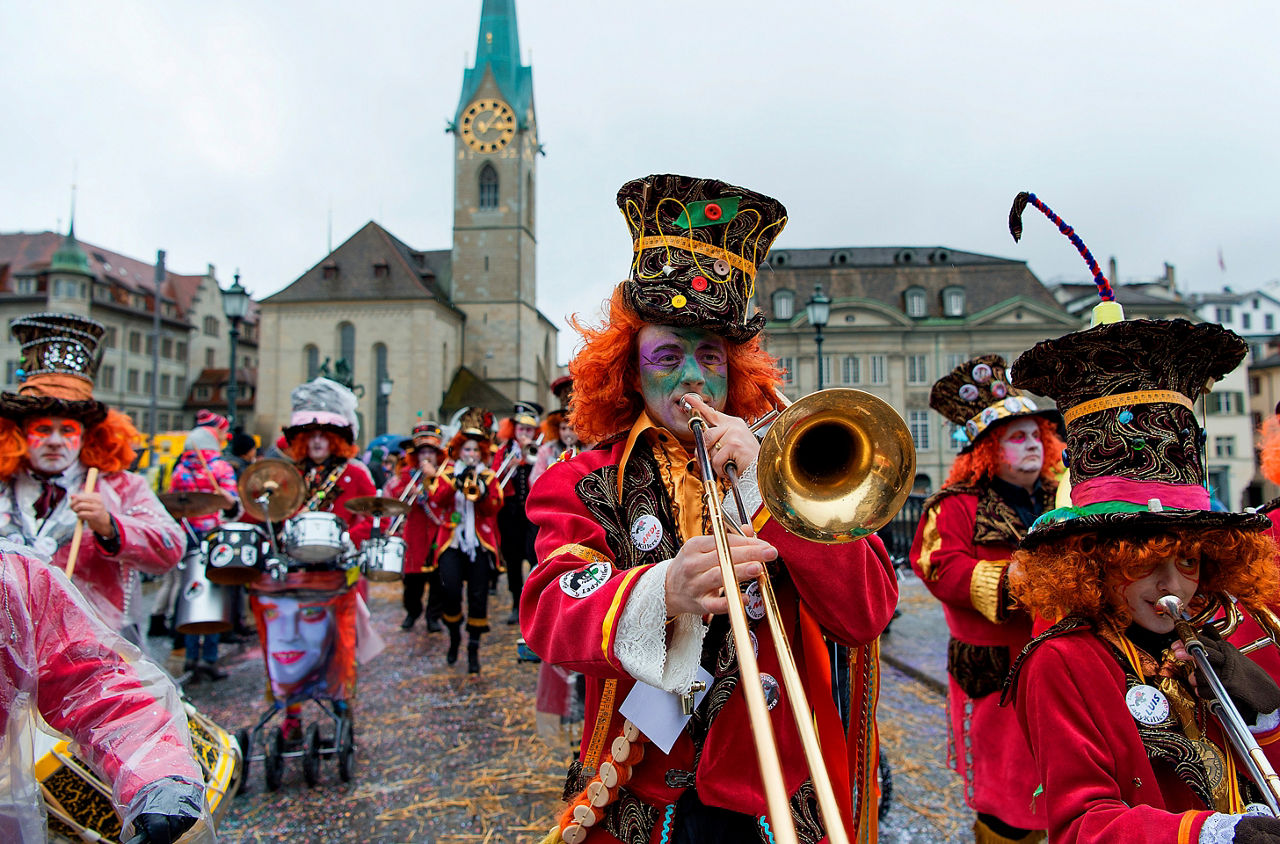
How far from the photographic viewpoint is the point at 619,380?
229 cm

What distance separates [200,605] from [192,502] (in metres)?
0.76

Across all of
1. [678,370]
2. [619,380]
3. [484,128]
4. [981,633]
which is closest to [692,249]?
[678,370]

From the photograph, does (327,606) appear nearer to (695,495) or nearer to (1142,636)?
(695,495)

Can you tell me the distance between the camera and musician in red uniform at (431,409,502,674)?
7.09 m

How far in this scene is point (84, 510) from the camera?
3.74 m

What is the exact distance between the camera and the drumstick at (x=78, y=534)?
366 cm

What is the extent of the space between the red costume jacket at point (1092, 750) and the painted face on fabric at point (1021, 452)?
174 centimetres

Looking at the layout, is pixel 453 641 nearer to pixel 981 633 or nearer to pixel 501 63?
pixel 981 633

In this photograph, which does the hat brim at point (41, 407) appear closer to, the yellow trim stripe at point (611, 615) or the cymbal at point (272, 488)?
the cymbal at point (272, 488)

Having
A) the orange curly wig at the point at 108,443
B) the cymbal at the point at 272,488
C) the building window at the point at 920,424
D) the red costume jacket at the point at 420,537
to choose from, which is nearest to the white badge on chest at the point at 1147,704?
the cymbal at the point at 272,488

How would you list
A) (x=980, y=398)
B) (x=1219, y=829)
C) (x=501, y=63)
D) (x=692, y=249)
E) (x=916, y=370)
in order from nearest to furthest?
(x=1219, y=829), (x=692, y=249), (x=980, y=398), (x=916, y=370), (x=501, y=63)

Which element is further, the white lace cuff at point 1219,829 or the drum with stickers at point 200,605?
the drum with stickers at point 200,605

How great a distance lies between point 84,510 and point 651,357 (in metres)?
3.21

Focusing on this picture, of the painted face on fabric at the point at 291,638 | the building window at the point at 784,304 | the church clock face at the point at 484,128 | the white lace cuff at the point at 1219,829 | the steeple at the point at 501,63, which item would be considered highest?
the steeple at the point at 501,63
